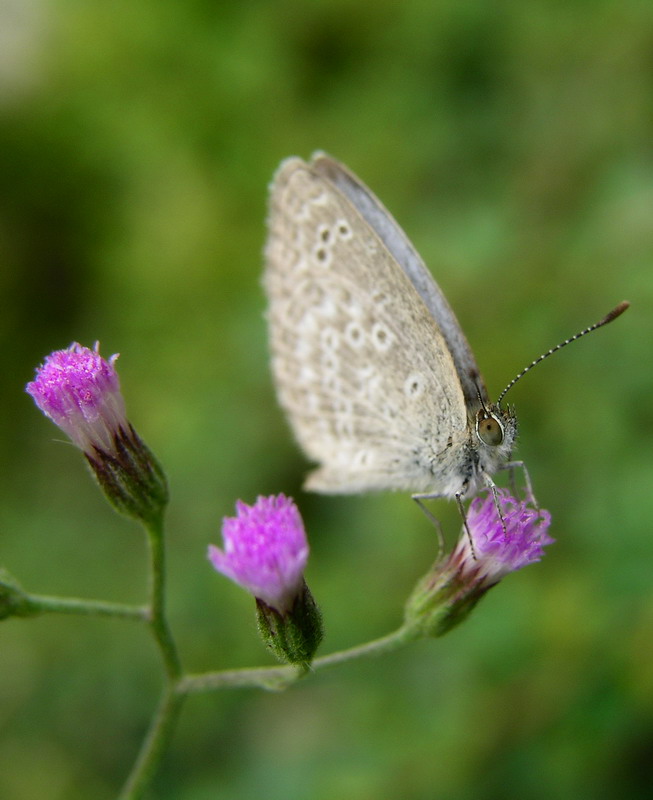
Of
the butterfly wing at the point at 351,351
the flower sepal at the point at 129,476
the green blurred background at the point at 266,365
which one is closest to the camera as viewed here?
the flower sepal at the point at 129,476

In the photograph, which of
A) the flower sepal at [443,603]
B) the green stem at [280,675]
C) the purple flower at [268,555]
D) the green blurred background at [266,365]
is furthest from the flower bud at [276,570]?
the green blurred background at [266,365]

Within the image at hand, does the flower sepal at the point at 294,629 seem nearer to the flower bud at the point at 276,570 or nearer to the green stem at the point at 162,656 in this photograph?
the flower bud at the point at 276,570

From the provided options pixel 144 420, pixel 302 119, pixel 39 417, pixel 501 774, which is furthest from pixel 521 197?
pixel 39 417

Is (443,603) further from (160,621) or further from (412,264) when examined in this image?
(412,264)

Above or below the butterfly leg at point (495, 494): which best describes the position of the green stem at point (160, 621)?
above

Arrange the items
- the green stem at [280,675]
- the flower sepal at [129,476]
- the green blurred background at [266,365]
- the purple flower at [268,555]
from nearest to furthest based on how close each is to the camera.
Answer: the purple flower at [268,555], the green stem at [280,675], the flower sepal at [129,476], the green blurred background at [266,365]

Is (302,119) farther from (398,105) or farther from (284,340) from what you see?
(284,340)

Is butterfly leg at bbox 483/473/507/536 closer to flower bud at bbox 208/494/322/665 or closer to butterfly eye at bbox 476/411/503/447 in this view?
butterfly eye at bbox 476/411/503/447

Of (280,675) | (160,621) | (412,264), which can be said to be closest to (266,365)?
(412,264)
